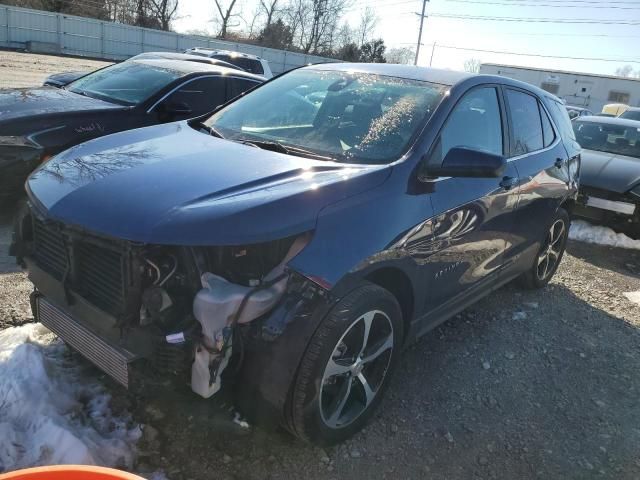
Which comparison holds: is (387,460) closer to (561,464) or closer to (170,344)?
(561,464)

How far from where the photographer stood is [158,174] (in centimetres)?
254

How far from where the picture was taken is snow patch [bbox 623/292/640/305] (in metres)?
5.39

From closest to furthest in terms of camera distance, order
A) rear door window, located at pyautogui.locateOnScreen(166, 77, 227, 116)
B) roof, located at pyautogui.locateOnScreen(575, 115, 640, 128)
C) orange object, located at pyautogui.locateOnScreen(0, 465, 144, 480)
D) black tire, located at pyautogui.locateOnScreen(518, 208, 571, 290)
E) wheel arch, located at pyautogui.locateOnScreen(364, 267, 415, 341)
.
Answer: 1. orange object, located at pyautogui.locateOnScreen(0, 465, 144, 480)
2. wheel arch, located at pyautogui.locateOnScreen(364, 267, 415, 341)
3. black tire, located at pyautogui.locateOnScreen(518, 208, 571, 290)
4. rear door window, located at pyautogui.locateOnScreen(166, 77, 227, 116)
5. roof, located at pyautogui.locateOnScreen(575, 115, 640, 128)

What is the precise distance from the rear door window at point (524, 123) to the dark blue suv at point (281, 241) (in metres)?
0.46

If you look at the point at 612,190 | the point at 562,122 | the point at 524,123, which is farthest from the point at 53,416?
the point at 612,190

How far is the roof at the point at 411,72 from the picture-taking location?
356cm

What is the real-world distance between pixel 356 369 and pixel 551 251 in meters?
3.24

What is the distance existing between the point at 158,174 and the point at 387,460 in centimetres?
179

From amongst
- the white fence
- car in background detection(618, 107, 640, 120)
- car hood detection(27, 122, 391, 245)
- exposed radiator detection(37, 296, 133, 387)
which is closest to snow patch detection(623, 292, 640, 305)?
car hood detection(27, 122, 391, 245)

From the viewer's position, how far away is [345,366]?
2.65m

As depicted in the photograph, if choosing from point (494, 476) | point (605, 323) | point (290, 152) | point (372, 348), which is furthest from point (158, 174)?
point (605, 323)

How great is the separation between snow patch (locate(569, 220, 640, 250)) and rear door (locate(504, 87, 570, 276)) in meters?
2.86

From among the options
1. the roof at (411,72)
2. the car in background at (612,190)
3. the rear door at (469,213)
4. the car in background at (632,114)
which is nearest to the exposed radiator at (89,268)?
the rear door at (469,213)

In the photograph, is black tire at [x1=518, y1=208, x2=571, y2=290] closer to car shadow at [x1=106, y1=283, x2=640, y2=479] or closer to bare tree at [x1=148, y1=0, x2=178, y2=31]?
car shadow at [x1=106, y1=283, x2=640, y2=479]
